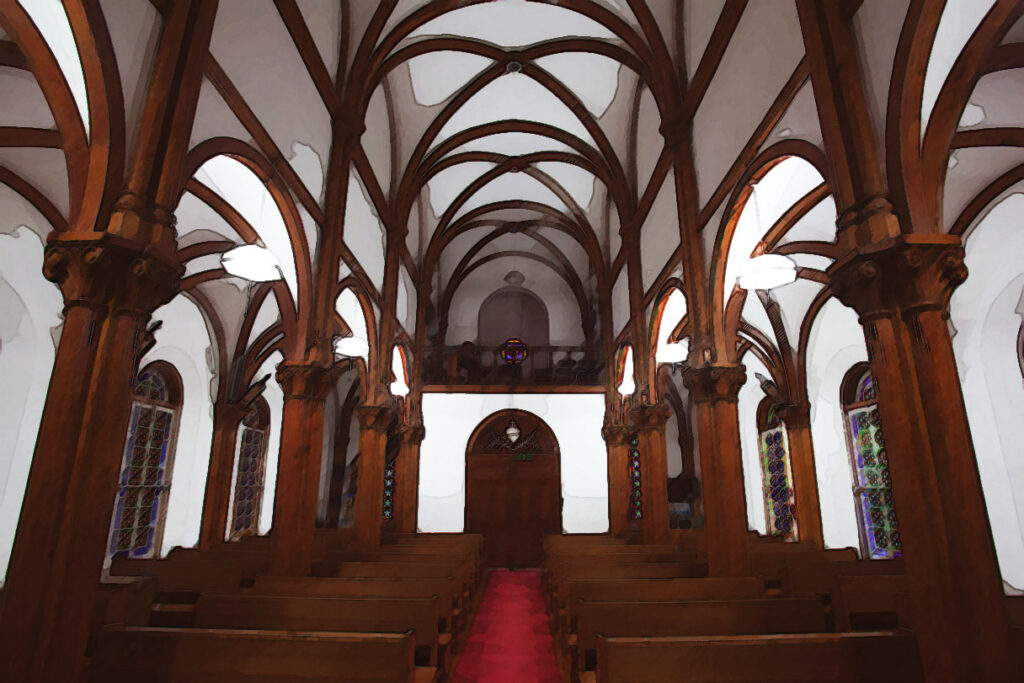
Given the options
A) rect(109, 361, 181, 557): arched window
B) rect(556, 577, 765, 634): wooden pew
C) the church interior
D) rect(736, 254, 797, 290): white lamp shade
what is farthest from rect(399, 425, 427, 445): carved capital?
rect(736, 254, 797, 290): white lamp shade

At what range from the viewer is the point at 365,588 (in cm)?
589

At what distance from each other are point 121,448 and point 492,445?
1448cm

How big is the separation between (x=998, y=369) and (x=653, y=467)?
5985 mm

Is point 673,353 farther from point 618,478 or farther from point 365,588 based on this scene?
point 365,588

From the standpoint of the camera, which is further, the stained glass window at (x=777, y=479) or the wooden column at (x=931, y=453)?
the stained glass window at (x=777, y=479)

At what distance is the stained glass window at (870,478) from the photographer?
1234 cm

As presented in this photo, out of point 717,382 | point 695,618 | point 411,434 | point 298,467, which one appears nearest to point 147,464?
point 411,434

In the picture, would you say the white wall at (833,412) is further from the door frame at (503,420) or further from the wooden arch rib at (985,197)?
the door frame at (503,420)

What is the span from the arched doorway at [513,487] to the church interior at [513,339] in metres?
0.09

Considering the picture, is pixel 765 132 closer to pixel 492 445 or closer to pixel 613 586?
pixel 613 586

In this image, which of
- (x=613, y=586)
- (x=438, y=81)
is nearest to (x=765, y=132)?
(x=613, y=586)

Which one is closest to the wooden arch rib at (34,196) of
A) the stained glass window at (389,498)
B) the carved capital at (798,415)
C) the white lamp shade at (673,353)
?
the white lamp shade at (673,353)

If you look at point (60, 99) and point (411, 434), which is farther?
point (411, 434)

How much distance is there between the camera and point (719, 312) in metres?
8.49
